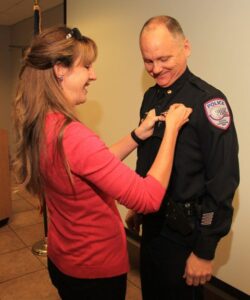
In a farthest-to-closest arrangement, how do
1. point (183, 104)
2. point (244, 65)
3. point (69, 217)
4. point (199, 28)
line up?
point (199, 28) < point (244, 65) < point (183, 104) < point (69, 217)

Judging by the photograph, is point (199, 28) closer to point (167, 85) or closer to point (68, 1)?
point (167, 85)

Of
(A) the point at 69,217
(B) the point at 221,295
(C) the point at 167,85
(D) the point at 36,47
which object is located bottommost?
(B) the point at 221,295

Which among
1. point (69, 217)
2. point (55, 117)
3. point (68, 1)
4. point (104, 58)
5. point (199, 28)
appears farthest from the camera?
point (68, 1)

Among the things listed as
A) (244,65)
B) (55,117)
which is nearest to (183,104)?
(55,117)

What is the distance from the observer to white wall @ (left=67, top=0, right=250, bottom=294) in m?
1.80

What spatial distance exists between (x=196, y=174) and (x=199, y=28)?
45.8 inches

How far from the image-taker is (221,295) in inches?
80.6

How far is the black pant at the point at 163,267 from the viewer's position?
129cm

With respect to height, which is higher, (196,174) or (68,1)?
(68,1)

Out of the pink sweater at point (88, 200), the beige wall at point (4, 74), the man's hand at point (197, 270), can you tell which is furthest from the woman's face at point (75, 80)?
the beige wall at point (4, 74)

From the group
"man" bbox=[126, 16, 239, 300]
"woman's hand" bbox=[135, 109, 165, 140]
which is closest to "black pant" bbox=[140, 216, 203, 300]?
"man" bbox=[126, 16, 239, 300]

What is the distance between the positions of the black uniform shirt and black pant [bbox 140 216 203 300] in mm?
123

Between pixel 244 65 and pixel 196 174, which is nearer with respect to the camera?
pixel 196 174

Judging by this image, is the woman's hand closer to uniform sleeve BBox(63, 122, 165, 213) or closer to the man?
the man
